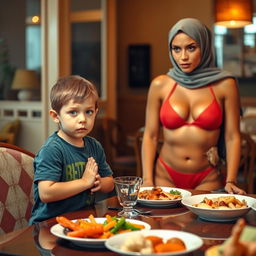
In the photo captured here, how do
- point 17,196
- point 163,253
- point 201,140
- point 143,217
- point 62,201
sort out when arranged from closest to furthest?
point 163,253, point 143,217, point 62,201, point 17,196, point 201,140

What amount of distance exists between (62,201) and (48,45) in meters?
3.50

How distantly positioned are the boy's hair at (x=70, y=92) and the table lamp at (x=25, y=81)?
338 centimetres

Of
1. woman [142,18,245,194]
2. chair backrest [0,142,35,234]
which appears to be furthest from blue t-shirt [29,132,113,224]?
woman [142,18,245,194]

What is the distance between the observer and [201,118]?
238 centimetres

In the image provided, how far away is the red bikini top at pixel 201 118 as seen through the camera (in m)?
2.37

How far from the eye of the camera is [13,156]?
1.95 m

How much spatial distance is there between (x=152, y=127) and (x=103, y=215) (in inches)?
35.7

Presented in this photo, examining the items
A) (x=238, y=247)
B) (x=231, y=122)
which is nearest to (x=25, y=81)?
(x=231, y=122)

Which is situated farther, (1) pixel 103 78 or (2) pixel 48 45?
(1) pixel 103 78

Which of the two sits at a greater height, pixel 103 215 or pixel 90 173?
pixel 90 173

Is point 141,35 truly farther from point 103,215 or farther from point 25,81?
point 103,215

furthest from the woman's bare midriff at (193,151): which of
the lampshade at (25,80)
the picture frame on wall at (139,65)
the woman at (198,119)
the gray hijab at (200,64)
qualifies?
the picture frame on wall at (139,65)

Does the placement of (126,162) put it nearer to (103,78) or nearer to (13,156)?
(103,78)

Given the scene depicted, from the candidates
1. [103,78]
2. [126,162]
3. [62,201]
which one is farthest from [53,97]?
[103,78]
